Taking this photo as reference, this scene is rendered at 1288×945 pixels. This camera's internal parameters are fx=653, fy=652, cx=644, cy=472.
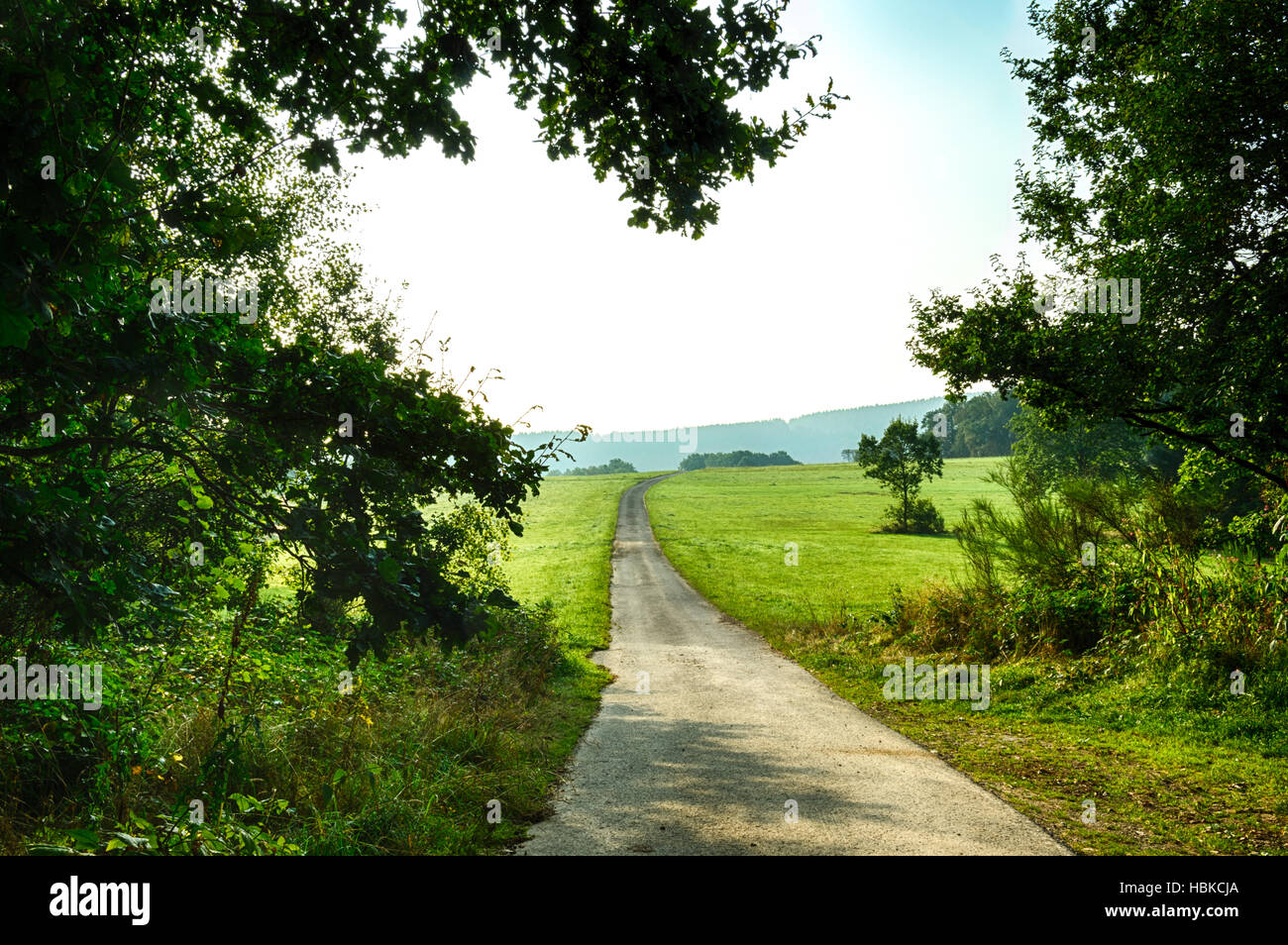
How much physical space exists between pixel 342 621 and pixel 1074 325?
13332 mm

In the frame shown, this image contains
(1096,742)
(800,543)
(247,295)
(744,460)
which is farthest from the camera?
(744,460)

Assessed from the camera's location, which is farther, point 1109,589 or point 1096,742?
point 1109,589

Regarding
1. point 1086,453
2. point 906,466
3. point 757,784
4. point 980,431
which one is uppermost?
point 980,431

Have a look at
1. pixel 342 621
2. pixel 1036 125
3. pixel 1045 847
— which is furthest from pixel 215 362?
pixel 1036 125

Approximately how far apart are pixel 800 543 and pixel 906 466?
1607cm

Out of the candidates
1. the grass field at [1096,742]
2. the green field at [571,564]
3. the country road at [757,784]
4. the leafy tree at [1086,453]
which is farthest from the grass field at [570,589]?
the leafy tree at [1086,453]

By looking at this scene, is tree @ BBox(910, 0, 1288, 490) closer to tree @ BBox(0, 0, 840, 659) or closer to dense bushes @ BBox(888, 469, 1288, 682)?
dense bushes @ BBox(888, 469, 1288, 682)

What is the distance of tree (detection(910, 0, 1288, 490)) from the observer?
9.36 m

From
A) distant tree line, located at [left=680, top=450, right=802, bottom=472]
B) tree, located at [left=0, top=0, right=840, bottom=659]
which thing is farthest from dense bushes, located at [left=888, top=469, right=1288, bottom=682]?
distant tree line, located at [left=680, top=450, right=802, bottom=472]

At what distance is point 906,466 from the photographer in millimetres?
61562

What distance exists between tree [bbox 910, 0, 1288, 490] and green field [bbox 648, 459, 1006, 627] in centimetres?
923

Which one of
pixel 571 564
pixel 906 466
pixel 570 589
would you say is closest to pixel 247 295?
pixel 570 589

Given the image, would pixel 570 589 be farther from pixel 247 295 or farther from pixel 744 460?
pixel 744 460
